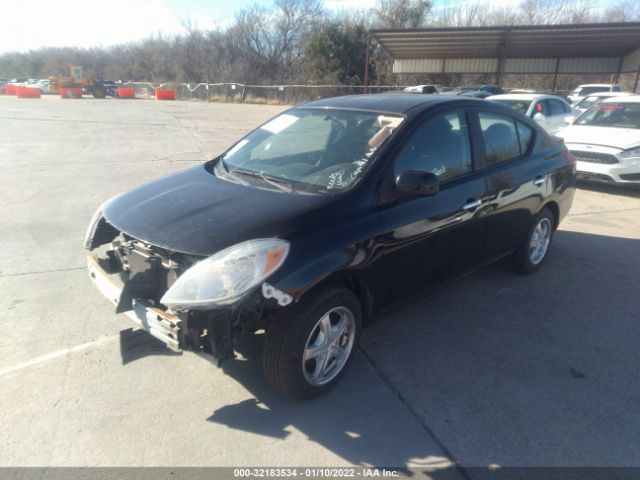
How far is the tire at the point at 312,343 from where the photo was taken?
2.51m

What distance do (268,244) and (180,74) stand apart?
2271 inches

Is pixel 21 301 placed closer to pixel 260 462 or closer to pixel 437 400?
pixel 260 462

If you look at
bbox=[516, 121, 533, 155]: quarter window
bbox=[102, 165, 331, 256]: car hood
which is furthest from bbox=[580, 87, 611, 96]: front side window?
bbox=[102, 165, 331, 256]: car hood

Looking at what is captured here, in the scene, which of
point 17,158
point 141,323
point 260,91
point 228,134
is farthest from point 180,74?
point 141,323

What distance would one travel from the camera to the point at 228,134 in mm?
15391

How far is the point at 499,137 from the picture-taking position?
402 cm

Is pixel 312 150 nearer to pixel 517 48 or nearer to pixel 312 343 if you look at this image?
pixel 312 343

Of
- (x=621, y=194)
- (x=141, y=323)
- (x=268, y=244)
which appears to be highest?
(x=268, y=244)

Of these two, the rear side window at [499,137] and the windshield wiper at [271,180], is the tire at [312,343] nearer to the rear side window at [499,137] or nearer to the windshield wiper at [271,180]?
the windshield wiper at [271,180]

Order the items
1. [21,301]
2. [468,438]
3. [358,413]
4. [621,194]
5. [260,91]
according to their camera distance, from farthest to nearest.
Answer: [260,91] < [621,194] < [21,301] < [358,413] < [468,438]

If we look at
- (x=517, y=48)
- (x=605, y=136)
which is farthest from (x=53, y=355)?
(x=517, y=48)

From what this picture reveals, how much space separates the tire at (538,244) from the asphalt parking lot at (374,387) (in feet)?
0.42

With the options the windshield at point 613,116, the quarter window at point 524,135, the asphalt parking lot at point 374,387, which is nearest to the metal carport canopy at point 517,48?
the windshield at point 613,116

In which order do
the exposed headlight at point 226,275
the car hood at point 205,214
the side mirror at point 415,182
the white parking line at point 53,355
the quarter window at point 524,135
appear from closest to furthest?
the exposed headlight at point 226,275 < the car hood at point 205,214 < the side mirror at point 415,182 < the white parking line at point 53,355 < the quarter window at point 524,135
